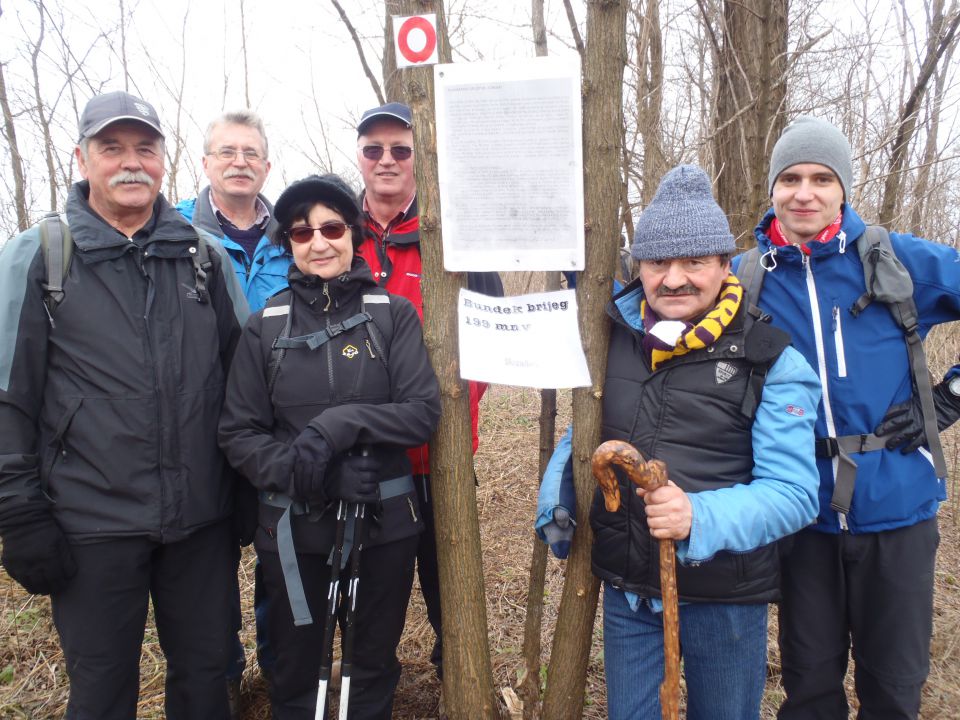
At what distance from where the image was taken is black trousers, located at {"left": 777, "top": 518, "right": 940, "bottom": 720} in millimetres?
2258

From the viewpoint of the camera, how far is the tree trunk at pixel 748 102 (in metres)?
3.30

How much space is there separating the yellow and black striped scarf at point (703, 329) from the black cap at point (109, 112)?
199cm

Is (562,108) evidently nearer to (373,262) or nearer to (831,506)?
(373,262)

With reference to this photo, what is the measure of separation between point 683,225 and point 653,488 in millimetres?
801

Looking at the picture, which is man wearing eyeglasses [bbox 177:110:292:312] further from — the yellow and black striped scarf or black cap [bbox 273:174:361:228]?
the yellow and black striped scarf

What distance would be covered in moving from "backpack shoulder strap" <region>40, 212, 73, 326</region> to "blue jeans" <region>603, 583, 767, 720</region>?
2148mm

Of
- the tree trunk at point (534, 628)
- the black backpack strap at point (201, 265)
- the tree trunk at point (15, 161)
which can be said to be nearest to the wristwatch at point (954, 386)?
the tree trunk at point (534, 628)

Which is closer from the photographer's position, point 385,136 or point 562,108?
point 562,108

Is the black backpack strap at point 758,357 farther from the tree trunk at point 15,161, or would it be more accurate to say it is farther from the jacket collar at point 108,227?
the tree trunk at point 15,161

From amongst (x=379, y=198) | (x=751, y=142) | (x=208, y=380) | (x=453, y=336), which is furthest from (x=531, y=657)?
(x=751, y=142)

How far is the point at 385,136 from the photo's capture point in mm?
2793

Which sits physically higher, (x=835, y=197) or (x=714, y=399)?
(x=835, y=197)

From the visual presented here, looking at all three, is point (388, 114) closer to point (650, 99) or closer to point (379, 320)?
point (379, 320)

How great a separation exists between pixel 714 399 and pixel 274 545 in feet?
5.14
